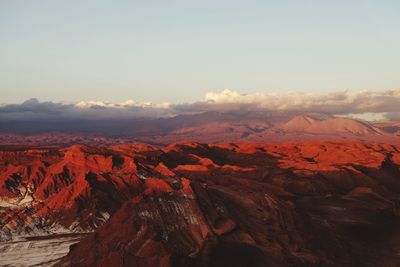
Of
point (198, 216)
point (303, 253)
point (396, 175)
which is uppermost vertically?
point (198, 216)

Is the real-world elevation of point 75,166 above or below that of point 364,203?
above

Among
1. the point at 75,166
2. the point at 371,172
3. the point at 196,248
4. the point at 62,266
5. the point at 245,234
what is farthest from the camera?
the point at 371,172

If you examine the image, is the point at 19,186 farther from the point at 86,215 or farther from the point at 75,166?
the point at 86,215

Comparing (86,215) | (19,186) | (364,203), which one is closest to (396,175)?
(364,203)

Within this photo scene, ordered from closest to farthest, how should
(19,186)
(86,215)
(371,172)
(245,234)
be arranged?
(245,234) → (86,215) → (19,186) → (371,172)

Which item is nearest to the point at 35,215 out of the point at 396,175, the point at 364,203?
the point at 364,203

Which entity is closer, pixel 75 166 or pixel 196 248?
pixel 196 248
